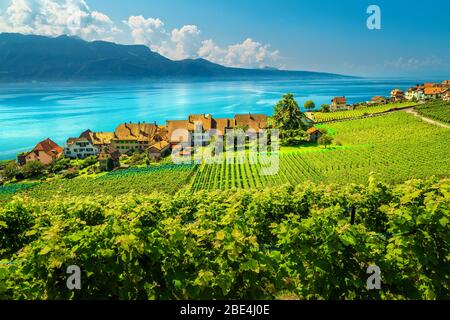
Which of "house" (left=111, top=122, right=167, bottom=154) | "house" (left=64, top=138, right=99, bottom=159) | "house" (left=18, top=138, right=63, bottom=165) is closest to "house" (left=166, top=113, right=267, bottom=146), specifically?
"house" (left=111, top=122, right=167, bottom=154)

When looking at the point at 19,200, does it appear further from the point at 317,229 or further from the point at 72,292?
the point at 317,229

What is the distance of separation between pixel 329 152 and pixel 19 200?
35.8 m

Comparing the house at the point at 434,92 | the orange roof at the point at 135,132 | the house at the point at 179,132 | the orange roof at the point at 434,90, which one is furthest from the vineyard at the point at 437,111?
the orange roof at the point at 135,132

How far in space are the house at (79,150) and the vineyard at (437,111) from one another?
199ft

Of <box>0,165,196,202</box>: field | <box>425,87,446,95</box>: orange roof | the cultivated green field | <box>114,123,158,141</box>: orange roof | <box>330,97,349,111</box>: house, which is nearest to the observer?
the cultivated green field

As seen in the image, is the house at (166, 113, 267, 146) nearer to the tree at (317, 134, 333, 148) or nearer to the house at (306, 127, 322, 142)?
the house at (306, 127, 322, 142)

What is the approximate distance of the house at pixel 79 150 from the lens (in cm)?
5052

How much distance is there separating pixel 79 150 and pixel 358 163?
44316 millimetres

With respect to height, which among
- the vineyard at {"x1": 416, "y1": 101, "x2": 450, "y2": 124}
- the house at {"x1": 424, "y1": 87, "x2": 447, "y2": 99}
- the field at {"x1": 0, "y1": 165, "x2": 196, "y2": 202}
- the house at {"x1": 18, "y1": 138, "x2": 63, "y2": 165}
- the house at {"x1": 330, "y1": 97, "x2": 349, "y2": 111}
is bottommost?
the field at {"x1": 0, "y1": 165, "x2": 196, "y2": 202}

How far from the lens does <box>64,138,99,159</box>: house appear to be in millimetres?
50516

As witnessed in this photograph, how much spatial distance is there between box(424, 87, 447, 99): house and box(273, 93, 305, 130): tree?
51049mm

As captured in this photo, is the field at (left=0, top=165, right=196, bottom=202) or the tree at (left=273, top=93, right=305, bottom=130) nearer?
the field at (left=0, top=165, right=196, bottom=202)

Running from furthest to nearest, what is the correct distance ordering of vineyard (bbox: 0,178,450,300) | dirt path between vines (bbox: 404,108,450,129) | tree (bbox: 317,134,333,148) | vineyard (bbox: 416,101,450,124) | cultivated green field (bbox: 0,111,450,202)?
vineyard (bbox: 416,101,450,124), dirt path between vines (bbox: 404,108,450,129), tree (bbox: 317,134,333,148), cultivated green field (bbox: 0,111,450,202), vineyard (bbox: 0,178,450,300)

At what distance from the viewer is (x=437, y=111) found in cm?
5522
